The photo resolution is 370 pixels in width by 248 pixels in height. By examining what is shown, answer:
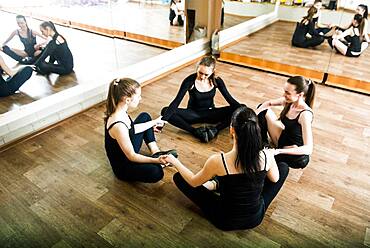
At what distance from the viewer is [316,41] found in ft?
13.4

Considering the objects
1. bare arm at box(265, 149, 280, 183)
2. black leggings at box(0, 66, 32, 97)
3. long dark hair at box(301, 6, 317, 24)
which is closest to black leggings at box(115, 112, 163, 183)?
bare arm at box(265, 149, 280, 183)

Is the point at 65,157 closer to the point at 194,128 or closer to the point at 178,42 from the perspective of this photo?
the point at 194,128

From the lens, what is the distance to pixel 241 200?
1.51m

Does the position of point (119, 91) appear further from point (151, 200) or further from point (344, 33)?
point (344, 33)

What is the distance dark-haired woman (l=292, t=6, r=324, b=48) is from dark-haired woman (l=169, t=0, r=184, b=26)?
5.85 ft

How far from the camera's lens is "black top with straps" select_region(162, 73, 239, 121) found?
252 cm

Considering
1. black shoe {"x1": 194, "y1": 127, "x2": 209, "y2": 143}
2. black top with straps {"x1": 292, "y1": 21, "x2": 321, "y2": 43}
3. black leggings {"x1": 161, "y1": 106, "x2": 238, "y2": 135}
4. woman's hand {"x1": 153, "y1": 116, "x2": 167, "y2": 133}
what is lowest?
black shoe {"x1": 194, "y1": 127, "x2": 209, "y2": 143}

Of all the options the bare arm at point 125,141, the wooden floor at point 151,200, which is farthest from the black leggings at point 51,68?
the bare arm at point 125,141

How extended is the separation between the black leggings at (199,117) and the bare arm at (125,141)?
2.59 ft

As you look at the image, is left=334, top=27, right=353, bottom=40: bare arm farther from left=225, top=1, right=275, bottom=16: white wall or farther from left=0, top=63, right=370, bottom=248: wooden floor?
left=0, top=63, right=370, bottom=248: wooden floor

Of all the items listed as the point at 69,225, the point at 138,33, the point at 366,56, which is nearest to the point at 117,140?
the point at 69,225

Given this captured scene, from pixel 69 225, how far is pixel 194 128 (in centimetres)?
132

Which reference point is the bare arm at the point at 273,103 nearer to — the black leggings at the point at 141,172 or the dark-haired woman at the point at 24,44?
the black leggings at the point at 141,172

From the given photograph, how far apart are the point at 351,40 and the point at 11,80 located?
4142 mm
